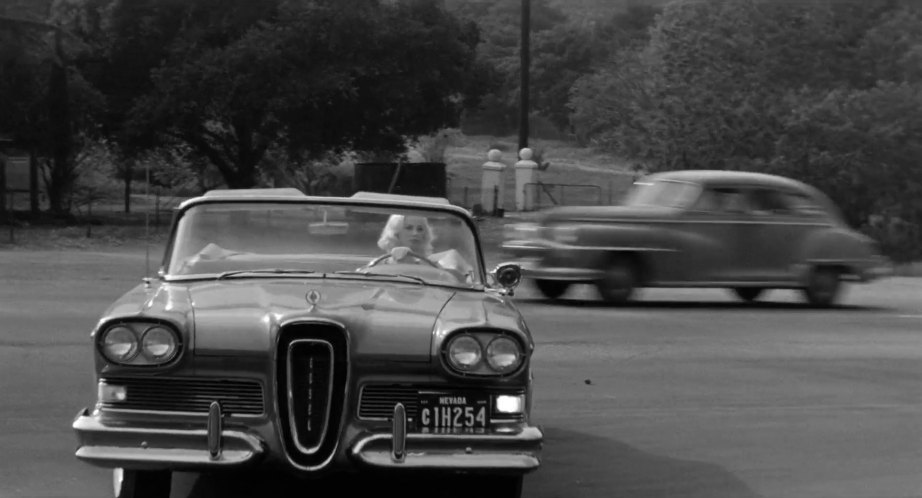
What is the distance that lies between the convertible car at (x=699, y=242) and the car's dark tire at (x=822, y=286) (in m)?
0.01

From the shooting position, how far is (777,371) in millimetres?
A: 12516

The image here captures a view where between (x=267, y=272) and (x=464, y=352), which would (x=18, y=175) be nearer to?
(x=267, y=272)

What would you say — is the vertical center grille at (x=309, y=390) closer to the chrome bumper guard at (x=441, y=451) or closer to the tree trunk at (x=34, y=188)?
the chrome bumper guard at (x=441, y=451)

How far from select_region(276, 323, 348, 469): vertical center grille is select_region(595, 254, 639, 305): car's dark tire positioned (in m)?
→ 12.3

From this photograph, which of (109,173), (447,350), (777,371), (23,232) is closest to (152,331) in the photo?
(447,350)

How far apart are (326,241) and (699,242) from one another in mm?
11654

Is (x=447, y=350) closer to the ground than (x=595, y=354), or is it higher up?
higher up

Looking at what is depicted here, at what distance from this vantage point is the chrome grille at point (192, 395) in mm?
6008

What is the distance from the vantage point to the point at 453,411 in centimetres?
611

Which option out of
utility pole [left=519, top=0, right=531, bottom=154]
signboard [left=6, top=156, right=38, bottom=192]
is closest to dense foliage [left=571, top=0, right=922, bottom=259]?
utility pole [left=519, top=0, right=531, bottom=154]

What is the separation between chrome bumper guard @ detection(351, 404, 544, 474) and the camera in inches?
235

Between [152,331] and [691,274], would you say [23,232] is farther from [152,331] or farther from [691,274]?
[152,331]

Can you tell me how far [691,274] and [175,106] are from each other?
19964 mm

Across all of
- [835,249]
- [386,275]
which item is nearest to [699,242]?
[835,249]
